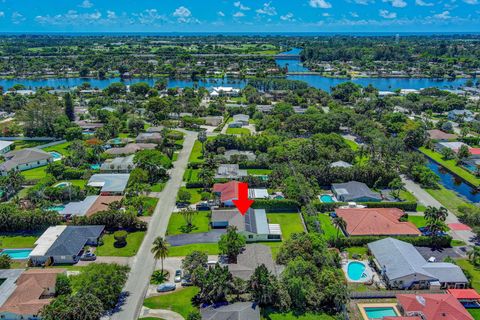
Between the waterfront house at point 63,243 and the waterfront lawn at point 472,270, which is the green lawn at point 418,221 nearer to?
the waterfront lawn at point 472,270

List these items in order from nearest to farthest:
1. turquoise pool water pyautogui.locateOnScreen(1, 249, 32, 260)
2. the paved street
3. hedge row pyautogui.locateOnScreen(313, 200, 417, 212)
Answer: turquoise pool water pyautogui.locateOnScreen(1, 249, 32, 260) < the paved street < hedge row pyautogui.locateOnScreen(313, 200, 417, 212)

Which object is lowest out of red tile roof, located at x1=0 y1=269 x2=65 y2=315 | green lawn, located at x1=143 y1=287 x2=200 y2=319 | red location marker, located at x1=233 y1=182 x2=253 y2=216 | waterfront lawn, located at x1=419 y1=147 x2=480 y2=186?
waterfront lawn, located at x1=419 y1=147 x2=480 y2=186

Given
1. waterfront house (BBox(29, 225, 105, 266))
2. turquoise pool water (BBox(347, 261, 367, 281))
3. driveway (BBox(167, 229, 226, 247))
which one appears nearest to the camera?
turquoise pool water (BBox(347, 261, 367, 281))

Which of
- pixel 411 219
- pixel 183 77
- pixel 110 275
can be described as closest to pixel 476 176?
pixel 411 219

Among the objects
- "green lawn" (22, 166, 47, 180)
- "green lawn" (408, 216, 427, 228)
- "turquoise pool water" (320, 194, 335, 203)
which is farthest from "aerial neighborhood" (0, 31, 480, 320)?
"turquoise pool water" (320, 194, 335, 203)

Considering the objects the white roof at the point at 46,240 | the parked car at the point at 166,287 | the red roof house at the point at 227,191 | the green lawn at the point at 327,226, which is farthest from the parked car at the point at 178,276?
the green lawn at the point at 327,226

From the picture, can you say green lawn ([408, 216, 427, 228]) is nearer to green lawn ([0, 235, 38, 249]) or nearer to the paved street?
the paved street
